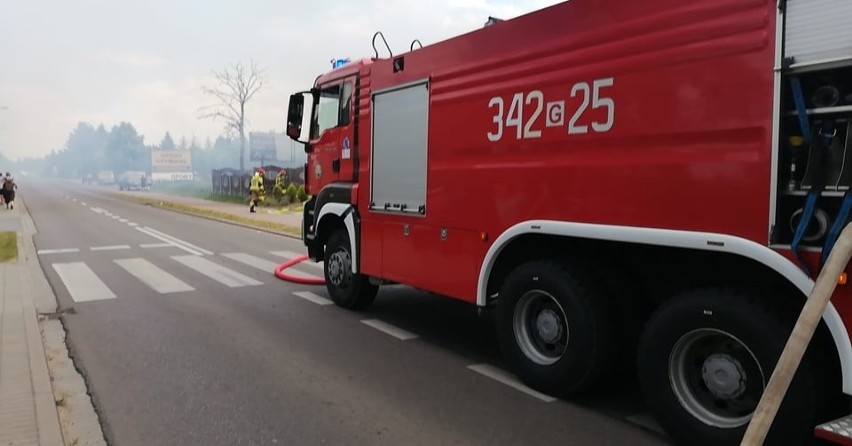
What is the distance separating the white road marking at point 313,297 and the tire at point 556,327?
3648mm

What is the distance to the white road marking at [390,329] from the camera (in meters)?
6.41

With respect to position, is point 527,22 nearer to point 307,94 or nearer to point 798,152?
point 798,152

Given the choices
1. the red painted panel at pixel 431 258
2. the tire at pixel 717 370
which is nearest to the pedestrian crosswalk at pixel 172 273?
the red painted panel at pixel 431 258

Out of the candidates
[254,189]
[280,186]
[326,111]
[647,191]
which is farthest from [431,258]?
[280,186]

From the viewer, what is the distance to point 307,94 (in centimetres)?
808

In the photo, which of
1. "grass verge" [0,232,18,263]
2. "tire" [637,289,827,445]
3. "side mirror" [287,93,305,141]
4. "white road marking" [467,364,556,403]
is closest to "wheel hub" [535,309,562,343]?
"white road marking" [467,364,556,403]

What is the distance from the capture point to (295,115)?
26.7 ft

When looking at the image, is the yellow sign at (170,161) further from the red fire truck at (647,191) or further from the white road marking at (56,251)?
the red fire truck at (647,191)

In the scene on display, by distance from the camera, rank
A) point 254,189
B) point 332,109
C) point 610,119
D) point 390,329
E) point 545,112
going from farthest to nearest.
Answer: point 254,189 < point 332,109 < point 390,329 < point 545,112 < point 610,119

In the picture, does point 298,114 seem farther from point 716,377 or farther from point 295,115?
point 716,377

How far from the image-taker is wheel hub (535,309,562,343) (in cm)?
464

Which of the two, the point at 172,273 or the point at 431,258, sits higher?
the point at 431,258

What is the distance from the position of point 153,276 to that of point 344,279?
4353 mm

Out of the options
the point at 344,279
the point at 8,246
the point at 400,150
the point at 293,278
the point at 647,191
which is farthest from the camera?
the point at 8,246
